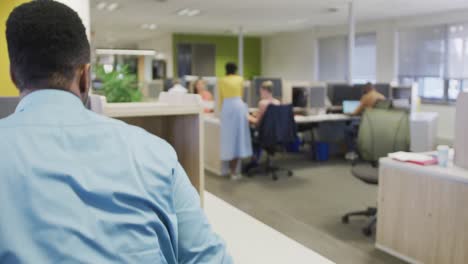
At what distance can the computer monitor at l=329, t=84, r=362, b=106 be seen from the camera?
287 inches

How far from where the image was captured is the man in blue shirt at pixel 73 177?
2.21ft

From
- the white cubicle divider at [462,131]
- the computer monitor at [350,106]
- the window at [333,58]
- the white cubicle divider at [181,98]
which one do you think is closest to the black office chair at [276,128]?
the computer monitor at [350,106]

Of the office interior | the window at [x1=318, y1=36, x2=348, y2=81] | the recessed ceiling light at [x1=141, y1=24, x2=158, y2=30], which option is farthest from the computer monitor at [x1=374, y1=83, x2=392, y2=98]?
the recessed ceiling light at [x1=141, y1=24, x2=158, y2=30]

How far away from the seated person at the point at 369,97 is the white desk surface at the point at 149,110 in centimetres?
A: 535

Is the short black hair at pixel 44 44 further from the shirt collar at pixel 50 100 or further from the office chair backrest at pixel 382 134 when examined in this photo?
the office chair backrest at pixel 382 134

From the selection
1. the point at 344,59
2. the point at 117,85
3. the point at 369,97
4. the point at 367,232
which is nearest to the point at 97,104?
the point at 117,85

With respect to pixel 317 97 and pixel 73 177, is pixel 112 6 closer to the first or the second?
pixel 317 97

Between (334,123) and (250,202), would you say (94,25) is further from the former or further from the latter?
(250,202)

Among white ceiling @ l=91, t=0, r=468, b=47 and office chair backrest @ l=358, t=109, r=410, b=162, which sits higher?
white ceiling @ l=91, t=0, r=468, b=47

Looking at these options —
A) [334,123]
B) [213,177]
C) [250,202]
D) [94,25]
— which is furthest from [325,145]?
[94,25]

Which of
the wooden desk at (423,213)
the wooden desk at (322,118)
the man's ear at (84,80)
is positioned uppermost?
the man's ear at (84,80)

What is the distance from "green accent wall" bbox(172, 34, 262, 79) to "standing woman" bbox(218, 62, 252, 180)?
8.11m

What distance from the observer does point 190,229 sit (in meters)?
0.82

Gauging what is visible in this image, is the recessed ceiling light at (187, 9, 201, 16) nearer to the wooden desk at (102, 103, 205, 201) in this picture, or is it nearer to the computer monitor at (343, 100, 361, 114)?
the computer monitor at (343, 100, 361, 114)
